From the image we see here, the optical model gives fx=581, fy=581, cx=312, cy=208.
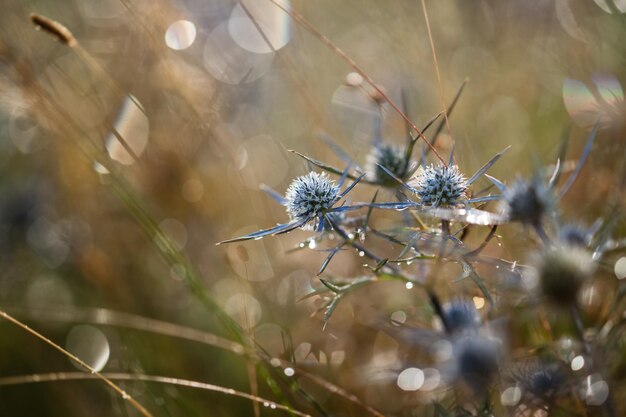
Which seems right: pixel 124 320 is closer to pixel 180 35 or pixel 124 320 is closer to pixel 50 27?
pixel 50 27

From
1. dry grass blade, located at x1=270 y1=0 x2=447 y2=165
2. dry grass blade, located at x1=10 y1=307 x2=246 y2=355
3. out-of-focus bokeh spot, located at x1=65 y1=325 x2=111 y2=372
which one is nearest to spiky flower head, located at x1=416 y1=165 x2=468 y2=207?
dry grass blade, located at x1=270 y1=0 x2=447 y2=165

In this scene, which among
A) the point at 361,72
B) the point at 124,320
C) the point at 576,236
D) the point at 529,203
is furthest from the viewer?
the point at 124,320

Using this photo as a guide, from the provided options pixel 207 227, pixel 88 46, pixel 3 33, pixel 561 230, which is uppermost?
pixel 88 46

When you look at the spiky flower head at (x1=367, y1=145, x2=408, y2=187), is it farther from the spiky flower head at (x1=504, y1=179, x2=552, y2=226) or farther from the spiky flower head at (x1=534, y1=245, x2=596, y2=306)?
the spiky flower head at (x1=534, y1=245, x2=596, y2=306)

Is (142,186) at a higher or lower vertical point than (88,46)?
lower

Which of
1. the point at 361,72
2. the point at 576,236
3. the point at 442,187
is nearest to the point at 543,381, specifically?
the point at 576,236

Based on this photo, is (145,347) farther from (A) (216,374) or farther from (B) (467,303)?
(B) (467,303)

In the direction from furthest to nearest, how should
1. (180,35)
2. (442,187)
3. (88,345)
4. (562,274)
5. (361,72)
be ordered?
(180,35)
(88,345)
(361,72)
(442,187)
(562,274)

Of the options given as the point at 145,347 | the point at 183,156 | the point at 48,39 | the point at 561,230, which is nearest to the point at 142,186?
the point at 183,156

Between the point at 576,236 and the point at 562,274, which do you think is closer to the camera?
the point at 562,274
